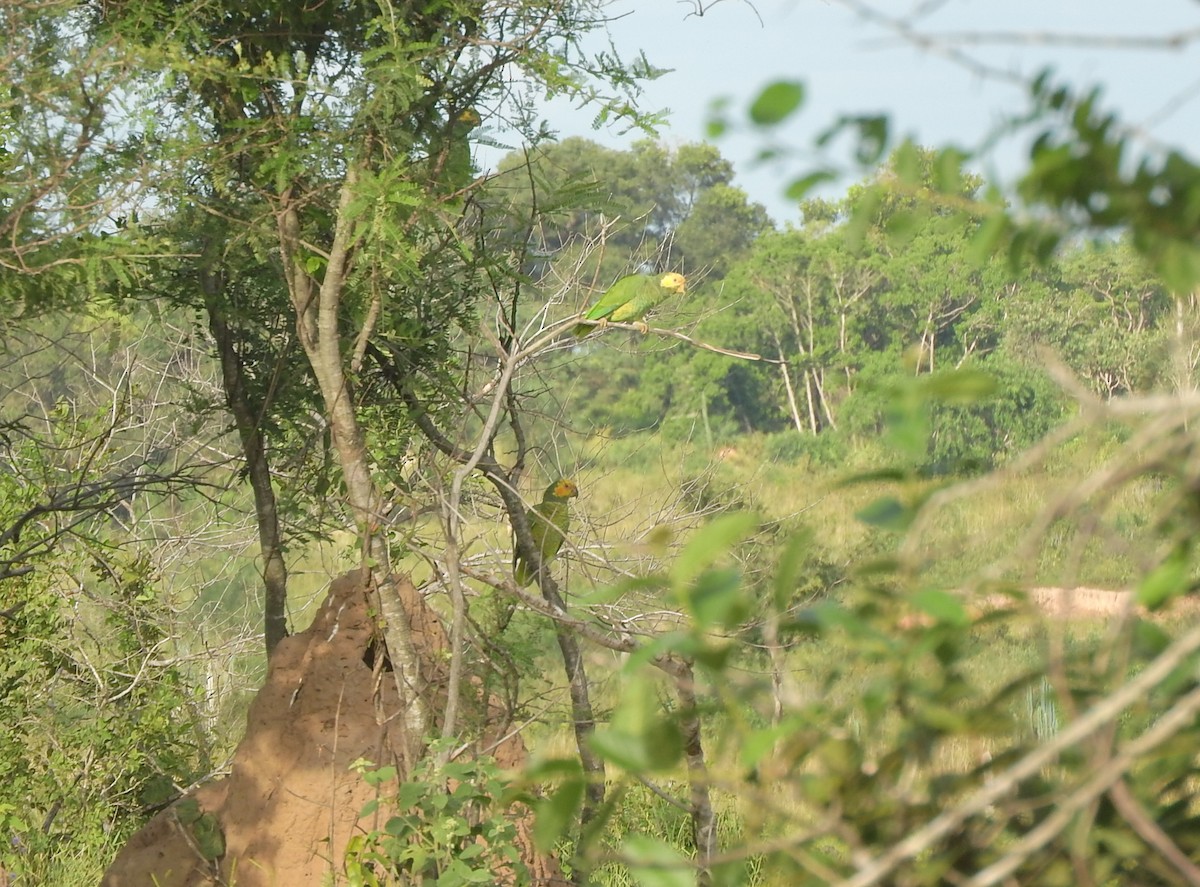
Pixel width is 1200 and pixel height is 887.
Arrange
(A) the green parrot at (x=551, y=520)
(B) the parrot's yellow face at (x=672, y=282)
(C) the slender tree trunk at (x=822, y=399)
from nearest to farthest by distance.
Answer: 1. (B) the parrot's yellow face at (x=672, y=282)
2. (A) the green parrot at (x=551, y=520)
3. (C) the slender tree trunk at (x=822, y=399)

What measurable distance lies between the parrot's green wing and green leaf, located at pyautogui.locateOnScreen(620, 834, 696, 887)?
2.50 metres

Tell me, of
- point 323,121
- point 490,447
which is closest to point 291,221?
point 323,121

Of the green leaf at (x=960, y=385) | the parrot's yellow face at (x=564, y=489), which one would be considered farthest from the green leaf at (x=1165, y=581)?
the parrot's yellow face at (x=564, y=489)

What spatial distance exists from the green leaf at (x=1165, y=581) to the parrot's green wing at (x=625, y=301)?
2.56 m

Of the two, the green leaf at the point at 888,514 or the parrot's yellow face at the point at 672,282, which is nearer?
the green leaf at the point at 888,514

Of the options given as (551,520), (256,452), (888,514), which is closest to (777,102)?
(888,514)

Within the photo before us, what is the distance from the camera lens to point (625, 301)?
3240mm

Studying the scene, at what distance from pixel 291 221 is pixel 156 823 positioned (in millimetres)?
1699

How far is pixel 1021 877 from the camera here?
750 mm

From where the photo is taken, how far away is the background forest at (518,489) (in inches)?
→ 25.8

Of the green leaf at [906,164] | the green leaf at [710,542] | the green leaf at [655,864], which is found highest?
the green leaf at [906,164]

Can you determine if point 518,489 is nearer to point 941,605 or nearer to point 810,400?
point 941,605

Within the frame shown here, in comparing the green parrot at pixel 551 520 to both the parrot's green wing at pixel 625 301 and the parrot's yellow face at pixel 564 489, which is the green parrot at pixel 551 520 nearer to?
the parrot's yellow face at pixel 564 489

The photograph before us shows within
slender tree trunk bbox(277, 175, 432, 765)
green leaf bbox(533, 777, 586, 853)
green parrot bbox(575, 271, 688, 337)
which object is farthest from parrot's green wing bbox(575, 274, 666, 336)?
green leaf bbox(533, 777, 586, 853)
